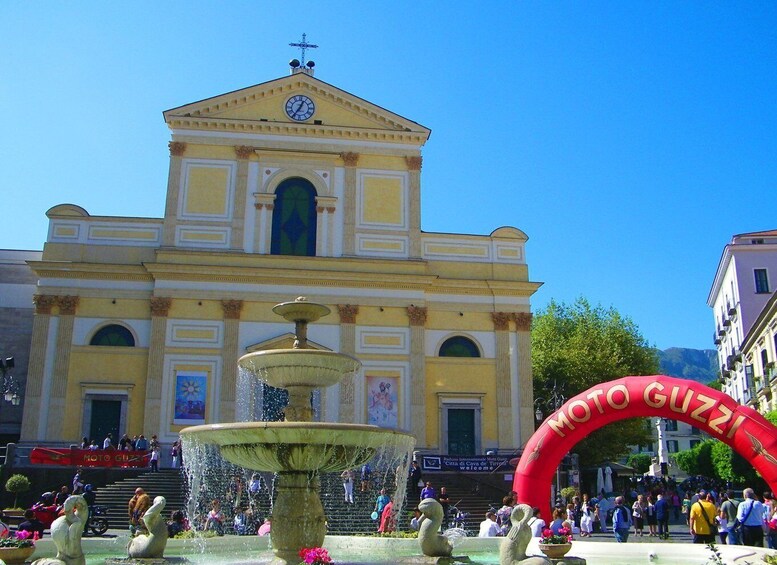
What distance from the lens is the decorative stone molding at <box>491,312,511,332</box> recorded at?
31.4 metres

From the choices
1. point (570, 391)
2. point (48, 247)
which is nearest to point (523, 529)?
point (48, 247)

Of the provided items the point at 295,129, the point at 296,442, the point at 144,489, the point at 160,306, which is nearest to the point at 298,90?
the point at 295,129

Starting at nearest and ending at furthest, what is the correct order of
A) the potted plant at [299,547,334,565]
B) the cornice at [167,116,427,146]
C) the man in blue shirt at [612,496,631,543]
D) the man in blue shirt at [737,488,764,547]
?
the potted plant at [299,547,334,565] → the man in blue shirt at [737,488,764,547] → the man in blue shirt at [612,496,631,543] → the cornice at [167,116,427,146]

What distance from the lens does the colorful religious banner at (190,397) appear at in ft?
94.1

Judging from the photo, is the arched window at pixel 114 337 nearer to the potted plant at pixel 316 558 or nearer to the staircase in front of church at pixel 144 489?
the staircase in front of church at pixel 144 489

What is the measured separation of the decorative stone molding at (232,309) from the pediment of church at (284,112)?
24.3 ft

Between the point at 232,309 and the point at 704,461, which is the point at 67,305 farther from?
the point at 704,461

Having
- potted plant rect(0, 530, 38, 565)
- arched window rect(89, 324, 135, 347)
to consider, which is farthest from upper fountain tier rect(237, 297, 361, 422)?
arched window rect(89, 324, 135, 347)

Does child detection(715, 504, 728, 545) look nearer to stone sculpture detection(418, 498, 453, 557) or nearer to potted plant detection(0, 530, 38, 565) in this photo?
stone sculpture detection(418, 498, 453, 557)

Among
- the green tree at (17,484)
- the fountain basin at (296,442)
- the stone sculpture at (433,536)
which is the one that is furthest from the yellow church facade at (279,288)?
the stone sculpture at (433,536)

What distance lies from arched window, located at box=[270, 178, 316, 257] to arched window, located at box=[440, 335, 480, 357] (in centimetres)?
653

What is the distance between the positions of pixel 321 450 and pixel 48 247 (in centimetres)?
2434

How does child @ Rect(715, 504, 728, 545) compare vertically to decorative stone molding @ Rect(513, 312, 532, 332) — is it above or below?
below

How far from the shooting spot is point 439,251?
3234cm
